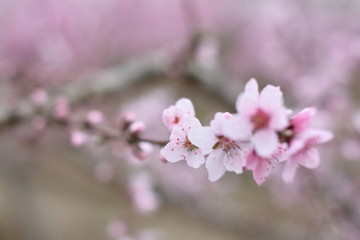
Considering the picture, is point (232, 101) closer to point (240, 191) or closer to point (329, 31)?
point (329, 31)

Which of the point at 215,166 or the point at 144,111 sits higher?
the point at 144,111

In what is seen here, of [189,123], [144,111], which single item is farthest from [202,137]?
[144,111]

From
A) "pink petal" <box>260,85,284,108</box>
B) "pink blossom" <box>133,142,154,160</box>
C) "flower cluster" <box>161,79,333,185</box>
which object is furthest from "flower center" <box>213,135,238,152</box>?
"pink blossom" <box>133,142,154,160</box>

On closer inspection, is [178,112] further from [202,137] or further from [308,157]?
[308,157]

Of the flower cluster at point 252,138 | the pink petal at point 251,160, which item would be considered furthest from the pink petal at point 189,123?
the pink petal at point 251,160

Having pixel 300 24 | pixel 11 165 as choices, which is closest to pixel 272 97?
pixel 300 24
